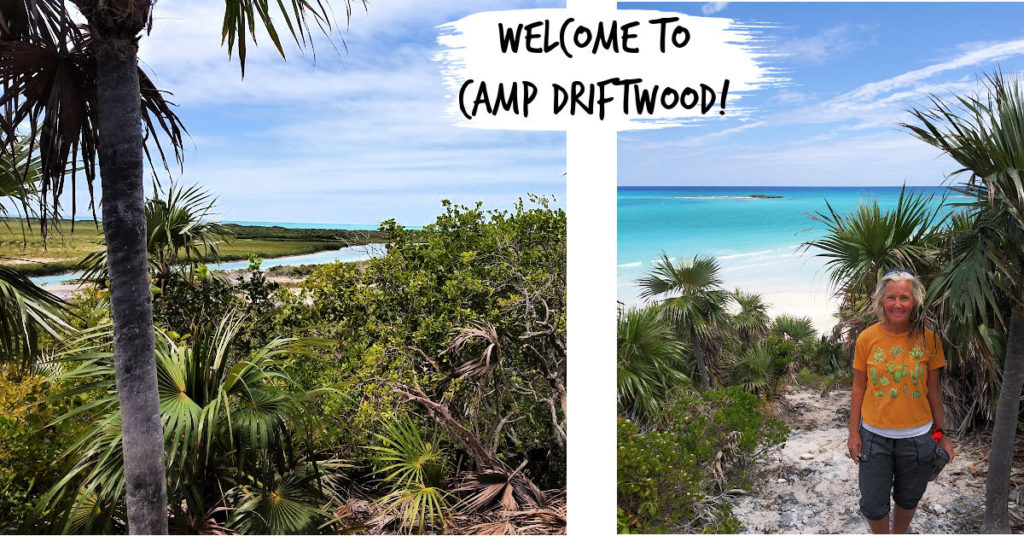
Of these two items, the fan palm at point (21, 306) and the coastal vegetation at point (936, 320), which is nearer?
the coastal vegetation at point (936, 320)

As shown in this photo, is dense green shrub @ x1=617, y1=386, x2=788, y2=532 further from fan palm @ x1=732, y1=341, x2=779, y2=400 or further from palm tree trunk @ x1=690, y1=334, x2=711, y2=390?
palm tree trunk @ x1=690, y1=334, x2=711, y2=390

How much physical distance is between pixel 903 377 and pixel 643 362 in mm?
1513

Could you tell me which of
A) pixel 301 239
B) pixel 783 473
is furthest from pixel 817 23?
pixel 301 239

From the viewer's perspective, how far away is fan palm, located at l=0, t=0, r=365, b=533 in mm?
1764

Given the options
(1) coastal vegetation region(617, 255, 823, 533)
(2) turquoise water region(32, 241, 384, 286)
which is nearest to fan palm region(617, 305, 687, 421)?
(1) coastal vegetation region(617, 255, 823, 533)

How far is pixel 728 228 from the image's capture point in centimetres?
1217

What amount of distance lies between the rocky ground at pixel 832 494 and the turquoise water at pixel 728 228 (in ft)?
13.1

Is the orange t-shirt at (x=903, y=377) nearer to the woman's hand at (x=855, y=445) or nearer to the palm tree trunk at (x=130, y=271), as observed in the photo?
the woman's hand at (x=855, y=445)

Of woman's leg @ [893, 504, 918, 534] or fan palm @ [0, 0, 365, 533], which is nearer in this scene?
fan palm @ [0, 0, 365, 533]

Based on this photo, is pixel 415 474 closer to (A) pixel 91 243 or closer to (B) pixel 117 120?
(B) pixel 117 120

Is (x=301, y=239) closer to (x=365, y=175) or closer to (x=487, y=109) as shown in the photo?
(x=365, y=175)

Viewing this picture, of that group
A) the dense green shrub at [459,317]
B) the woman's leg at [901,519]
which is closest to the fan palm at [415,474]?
the dense green shrub at [459,317]

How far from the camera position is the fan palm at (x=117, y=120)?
5.79 ft

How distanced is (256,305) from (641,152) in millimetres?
5072
